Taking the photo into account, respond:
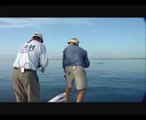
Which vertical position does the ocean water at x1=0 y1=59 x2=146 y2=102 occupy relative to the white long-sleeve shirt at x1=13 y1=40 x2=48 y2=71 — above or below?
below

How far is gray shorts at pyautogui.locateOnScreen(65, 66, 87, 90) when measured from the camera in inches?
116

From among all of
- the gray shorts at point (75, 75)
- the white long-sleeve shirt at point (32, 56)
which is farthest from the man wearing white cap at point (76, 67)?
the white long-sleeve shirt at point (32, 56)

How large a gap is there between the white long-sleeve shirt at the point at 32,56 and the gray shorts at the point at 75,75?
0.28 m

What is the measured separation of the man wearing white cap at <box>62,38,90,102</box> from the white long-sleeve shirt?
0.81ft

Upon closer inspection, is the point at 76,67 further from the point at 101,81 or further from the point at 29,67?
the point at 29,67

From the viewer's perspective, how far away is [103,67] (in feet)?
9.70

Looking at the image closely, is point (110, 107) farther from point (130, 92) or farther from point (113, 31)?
point (113, 31)

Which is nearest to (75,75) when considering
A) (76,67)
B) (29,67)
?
(76,67)

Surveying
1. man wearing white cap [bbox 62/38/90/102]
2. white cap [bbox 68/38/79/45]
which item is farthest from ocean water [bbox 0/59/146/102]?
white cap [bbox 68/38/79/45]

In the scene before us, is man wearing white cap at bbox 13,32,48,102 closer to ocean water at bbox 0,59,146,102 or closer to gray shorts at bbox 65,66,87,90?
ocean water at bbox 0,59,146,102

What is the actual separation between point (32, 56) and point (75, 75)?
547 mm

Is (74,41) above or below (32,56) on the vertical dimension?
above

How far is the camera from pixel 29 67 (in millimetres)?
2916

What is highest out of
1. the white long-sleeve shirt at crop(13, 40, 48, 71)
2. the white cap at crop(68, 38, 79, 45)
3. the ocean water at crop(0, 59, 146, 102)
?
the white cap at crop(68, 38, 79, 45)
